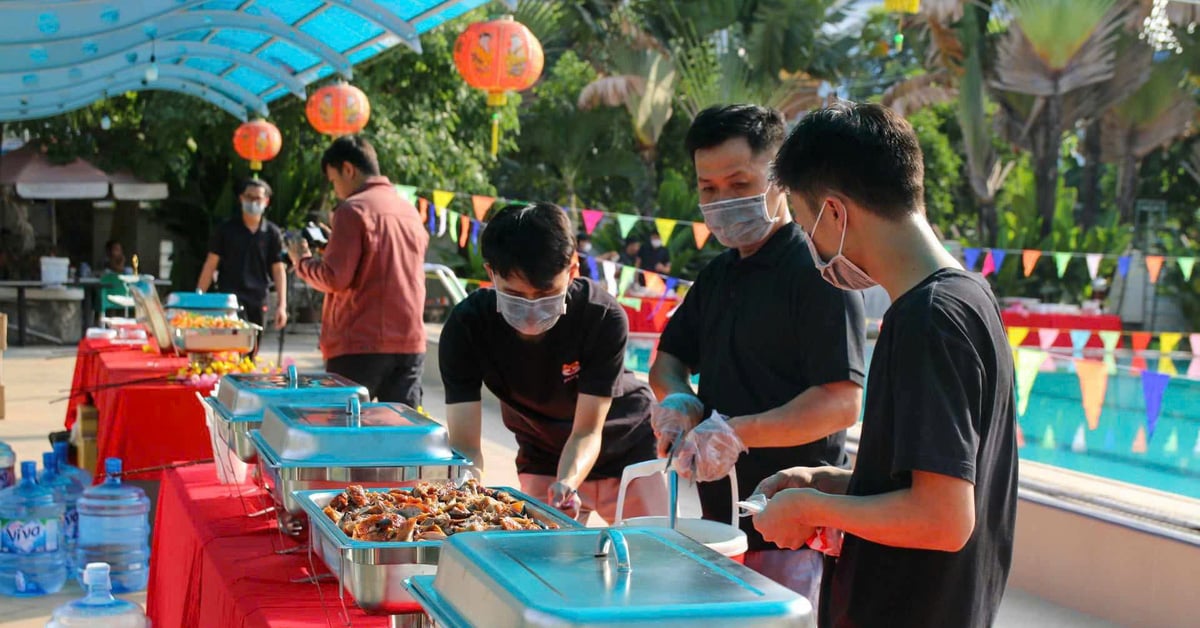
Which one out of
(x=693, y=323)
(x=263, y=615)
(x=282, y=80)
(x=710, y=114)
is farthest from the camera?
Answer: (x=282, y=80)

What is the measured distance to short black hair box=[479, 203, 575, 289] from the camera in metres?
2.65

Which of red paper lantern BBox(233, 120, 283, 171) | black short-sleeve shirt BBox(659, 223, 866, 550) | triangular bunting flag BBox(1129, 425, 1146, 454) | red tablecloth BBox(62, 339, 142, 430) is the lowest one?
triangular bunting flag BBox(1129, 425, 1146, 454)

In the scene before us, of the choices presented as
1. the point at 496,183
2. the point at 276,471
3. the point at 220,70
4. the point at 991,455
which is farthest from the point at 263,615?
the point at 496,183

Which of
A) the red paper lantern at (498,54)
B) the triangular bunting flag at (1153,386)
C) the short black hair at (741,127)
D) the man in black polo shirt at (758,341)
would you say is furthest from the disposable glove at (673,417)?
the red paper lantern at (498,54)

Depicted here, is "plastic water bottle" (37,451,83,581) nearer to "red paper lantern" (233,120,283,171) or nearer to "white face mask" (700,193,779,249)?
"white face mask" (700,193,779,249)

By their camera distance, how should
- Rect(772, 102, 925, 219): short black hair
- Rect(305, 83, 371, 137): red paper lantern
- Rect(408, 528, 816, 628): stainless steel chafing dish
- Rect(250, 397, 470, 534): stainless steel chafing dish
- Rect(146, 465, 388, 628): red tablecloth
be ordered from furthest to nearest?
Rect(305, 83, 371, 137): red paper lantern
Rect(250, 397, 470, 534): stainless steel chafing dish
Rect(146, 465, 388, 628): red tablecloth
Rect(772, 102, 925, 219): short black hair
Rect(408, 528, 816, 628): stainless steel chafing dish

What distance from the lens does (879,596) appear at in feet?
5.30

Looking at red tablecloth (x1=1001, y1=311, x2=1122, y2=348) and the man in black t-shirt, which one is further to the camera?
red tablecloth (x1=1001, y1=311, x2=1122, y2=348)

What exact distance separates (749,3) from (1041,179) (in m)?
Answer: 5.83

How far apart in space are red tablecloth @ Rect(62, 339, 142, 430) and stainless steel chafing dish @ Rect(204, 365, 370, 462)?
3.25 m

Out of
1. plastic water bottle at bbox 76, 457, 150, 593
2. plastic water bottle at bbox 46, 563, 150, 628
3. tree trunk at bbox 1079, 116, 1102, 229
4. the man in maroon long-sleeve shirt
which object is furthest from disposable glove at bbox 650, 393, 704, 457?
tree trunk at bbox 1079, 116, 1102, 229

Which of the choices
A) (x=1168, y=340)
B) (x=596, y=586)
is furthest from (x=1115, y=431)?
(x=596, y=586)

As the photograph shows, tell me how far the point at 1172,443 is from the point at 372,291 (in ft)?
31.5

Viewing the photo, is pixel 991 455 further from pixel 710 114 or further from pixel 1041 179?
pixel 1041 179
